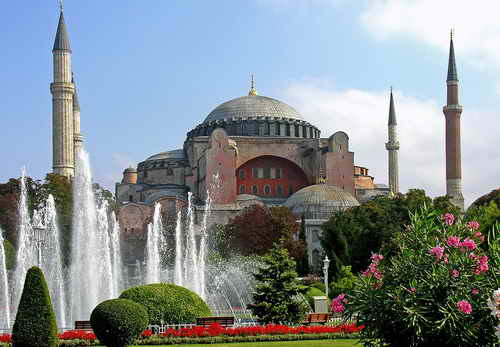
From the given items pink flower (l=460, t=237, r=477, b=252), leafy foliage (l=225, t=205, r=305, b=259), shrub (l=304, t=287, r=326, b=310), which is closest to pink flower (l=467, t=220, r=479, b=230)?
pink flower (l=460, t=237, r=477, b=252)

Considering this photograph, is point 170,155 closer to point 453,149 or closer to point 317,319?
point 453,149

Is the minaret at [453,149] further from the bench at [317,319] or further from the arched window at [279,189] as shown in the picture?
the bench at [317,319]

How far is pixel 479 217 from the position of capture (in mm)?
11023

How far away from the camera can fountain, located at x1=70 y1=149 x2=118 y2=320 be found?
22.1m

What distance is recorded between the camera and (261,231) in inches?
1602

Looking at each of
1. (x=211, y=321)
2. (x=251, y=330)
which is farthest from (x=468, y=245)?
(x=211, y=321)

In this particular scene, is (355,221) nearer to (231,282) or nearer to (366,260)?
(366,260)

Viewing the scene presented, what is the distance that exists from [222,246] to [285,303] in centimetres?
2296

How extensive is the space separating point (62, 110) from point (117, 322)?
36704mm

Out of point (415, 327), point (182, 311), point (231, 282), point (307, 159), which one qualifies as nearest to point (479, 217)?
point (415, 327)

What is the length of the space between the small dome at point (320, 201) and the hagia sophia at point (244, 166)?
0.19 ft

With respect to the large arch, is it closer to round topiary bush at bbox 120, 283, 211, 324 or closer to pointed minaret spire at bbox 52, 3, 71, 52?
pointed minaret spire at bbox 52, 3, 71, 52

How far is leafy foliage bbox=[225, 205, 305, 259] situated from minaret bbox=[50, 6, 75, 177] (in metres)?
11.7

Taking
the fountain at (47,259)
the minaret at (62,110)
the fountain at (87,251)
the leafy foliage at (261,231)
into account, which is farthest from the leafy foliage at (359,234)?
the minaret at (62,110)
